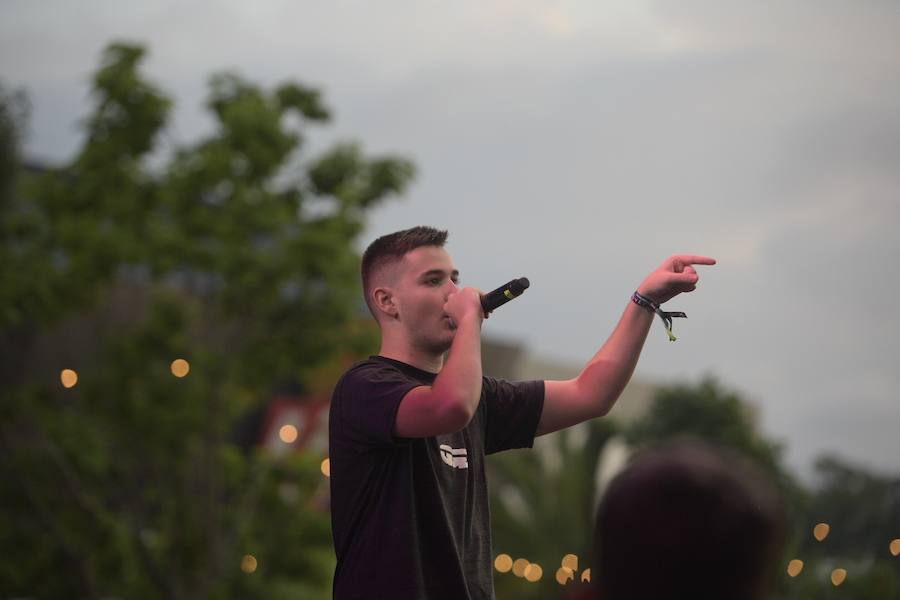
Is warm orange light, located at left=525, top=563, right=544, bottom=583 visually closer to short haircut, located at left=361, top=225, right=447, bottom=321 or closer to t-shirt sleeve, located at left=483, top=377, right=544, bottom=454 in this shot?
t-shirt sleeve, located at left=483, top=377, right=544, bottom=454

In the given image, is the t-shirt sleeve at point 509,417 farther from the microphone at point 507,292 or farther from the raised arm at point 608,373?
the microphone at point 507,292

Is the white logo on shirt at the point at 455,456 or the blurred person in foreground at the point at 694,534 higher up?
the white logo on shirt at the point at 455,456

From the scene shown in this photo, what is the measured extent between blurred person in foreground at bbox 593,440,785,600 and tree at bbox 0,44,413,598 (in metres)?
7.29

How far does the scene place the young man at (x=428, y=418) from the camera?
6.21 feet

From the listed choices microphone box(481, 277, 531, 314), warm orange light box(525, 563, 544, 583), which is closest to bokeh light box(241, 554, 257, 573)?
warm orange light box(525, 563, 544, 583)

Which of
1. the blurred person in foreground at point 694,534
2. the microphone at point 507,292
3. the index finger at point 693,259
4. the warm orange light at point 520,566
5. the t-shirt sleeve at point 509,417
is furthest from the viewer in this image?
the warm orange light at point 520,566

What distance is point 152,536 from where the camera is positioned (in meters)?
9.25

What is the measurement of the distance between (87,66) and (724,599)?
26.4 ft

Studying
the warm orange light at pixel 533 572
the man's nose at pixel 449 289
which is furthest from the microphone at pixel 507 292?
the warm orange light at pixel 533 572

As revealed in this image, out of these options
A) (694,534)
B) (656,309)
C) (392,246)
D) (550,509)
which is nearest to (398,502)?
(392,246)

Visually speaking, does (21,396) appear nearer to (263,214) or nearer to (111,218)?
(111,218)

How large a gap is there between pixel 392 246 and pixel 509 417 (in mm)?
419

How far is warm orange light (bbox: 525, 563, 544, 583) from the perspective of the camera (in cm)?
1127

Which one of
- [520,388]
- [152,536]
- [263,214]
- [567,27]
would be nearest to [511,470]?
[152,536]
